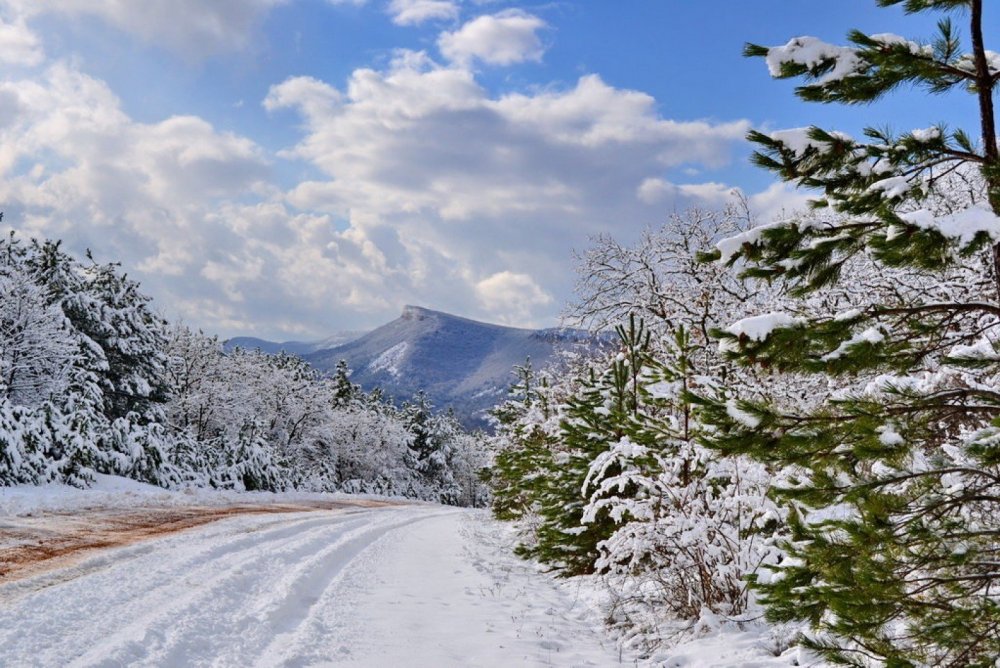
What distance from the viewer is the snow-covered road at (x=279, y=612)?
5641 millimetres

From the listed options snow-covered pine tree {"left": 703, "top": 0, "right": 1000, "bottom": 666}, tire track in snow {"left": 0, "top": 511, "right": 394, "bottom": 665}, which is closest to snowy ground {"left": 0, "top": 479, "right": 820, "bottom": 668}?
tire track in snow {"left": 0, "top": 511, "right": 394, "bottom": 665}

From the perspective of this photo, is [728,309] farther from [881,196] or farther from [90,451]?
[90,451]

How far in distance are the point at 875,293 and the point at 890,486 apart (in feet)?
24.8

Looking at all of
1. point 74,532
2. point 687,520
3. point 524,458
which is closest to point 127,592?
point 74,532

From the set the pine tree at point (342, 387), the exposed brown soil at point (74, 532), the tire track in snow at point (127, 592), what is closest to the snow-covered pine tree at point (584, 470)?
the tire track in snow at point (127, 592)

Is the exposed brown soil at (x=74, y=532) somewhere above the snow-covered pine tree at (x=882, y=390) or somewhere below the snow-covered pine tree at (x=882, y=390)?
below

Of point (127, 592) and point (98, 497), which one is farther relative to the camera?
point (98, 497)

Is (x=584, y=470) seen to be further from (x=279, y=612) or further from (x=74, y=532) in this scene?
(x=74, y=532)

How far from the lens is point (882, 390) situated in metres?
3.72

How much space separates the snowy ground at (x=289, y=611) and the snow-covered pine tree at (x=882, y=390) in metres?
2.23

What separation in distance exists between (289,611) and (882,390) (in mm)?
6627

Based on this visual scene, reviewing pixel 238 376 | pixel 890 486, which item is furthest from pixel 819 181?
pixel 238 376

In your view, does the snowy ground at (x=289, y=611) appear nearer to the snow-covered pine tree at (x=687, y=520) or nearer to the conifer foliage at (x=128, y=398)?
the snow-covered pine tree at (x=687, y=520)

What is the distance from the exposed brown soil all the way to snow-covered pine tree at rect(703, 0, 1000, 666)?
835 centimetres
